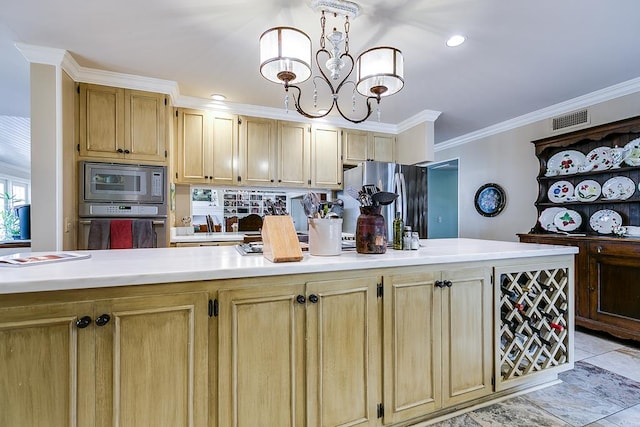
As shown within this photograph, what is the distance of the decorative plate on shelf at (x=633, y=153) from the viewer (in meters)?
2.81

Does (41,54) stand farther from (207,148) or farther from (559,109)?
(559,109)

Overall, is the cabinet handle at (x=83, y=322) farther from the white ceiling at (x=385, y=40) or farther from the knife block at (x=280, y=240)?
the white ceiling at (x=385, y=40)

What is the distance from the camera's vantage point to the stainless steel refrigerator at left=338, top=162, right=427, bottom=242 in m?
3.74

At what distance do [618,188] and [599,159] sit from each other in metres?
0.35

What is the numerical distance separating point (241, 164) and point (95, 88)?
1536 millimetres

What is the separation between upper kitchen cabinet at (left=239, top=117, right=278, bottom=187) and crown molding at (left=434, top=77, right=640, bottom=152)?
305cm

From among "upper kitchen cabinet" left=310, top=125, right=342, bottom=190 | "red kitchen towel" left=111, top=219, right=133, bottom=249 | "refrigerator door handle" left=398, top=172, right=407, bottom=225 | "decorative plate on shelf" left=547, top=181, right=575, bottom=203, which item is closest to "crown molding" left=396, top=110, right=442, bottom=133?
"refrigerator door handle" left=398, top=172, right=407, bottom=225

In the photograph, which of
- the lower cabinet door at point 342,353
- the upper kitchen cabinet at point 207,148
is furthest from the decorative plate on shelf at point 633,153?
the upper kitchen cabinet at point 207,148

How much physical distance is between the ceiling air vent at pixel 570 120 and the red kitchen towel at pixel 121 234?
480 cm

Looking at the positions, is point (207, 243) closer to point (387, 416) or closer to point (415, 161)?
point (387, 416)

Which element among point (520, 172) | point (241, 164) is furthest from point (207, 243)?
point (520, 172)

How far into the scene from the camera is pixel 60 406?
100 centimetres

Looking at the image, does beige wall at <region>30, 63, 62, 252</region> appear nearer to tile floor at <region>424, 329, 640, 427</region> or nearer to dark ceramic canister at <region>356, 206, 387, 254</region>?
dark ceramic canister at <region>356, 206, 387, 254</region>

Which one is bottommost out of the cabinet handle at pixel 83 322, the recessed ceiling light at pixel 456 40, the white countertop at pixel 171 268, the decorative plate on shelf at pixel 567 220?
the cabinet handle at pixel 83 322
